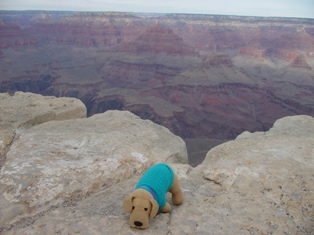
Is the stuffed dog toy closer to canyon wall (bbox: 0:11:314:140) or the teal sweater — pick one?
the teal sweater

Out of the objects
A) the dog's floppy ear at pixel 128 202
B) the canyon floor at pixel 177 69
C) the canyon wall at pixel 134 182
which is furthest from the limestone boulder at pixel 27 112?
the canyon floor at pixel 177 69

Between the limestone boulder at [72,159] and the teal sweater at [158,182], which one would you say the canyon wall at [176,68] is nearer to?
the limestone boulder at [72,159]

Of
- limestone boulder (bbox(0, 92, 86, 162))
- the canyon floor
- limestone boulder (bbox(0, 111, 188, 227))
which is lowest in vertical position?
the canyon floor

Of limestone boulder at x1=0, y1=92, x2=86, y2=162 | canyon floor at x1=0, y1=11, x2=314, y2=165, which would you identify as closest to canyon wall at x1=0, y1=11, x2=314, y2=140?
canyon floor at x1=0, y1=11, x2=314, y2=165

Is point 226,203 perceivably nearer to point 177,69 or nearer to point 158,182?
point 158,182

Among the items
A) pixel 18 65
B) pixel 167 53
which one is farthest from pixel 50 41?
pixel 167 53

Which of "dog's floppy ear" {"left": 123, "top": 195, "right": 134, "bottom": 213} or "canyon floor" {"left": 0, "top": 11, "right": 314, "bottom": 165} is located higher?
"dog's floppy ear" {"left": 123, "top": 195, "right": 134, "bottom": 213}

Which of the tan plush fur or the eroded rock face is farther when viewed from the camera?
the eroded rock face

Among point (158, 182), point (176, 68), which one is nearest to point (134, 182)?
point (158, 182)

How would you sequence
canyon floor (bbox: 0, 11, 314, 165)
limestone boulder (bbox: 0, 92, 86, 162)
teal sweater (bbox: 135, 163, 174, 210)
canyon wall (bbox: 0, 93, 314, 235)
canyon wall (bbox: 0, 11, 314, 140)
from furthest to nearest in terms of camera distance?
1. canyon wall (bbox: 0, 11, 314, 140)
2. canyon floor (bbox: 0, 11, 314, 165)
3. limestone boulder (bbox: 0, 92, 86, 162)
4. canyon wall (bbox: 0, 93, 314, 235)
5. teal sweater (bbox: 135, 163, 174, 210)
